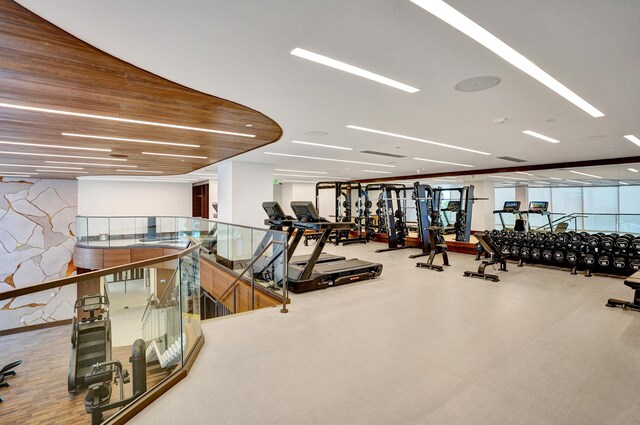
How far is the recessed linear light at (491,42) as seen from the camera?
6.31ft

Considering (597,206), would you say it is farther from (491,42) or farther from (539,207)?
(491,42)

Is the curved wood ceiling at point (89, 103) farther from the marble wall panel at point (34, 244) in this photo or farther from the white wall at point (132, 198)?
the white wall at point (132, 198)

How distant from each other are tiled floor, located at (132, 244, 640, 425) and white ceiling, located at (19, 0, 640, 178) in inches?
107

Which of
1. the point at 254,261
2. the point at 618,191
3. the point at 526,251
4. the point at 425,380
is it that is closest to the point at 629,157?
the point at 618,191

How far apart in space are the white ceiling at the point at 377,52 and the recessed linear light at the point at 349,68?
0.26 feet

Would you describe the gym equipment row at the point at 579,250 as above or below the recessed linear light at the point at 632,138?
below

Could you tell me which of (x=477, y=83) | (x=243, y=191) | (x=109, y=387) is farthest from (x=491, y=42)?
(x=243, y=191)

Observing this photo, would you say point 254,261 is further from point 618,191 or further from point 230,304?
point 618,191

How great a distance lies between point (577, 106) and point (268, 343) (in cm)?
462

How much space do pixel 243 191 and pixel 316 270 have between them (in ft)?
12.8

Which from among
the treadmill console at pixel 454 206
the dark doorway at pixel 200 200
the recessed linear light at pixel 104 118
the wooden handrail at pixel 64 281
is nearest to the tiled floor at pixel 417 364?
the wooden handrail at pixel 64 281

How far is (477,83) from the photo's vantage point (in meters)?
3.10

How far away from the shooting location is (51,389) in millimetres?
6402

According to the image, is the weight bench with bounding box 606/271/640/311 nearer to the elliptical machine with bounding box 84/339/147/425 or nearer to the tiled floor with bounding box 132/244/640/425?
the tiled floor with bounding box 132/244/640/425
